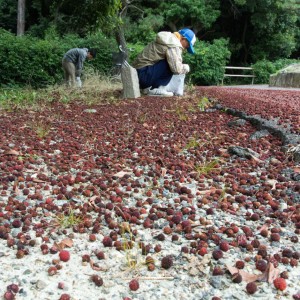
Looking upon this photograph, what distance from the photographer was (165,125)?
517 centimetres

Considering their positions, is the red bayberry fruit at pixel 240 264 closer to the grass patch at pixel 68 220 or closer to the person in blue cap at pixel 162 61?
the grass patch at pixel 68 220

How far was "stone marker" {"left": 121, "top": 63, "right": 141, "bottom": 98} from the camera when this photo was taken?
8016 millimetres

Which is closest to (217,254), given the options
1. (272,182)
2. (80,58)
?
(272,182)

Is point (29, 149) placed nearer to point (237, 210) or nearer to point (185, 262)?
point (237, 210)

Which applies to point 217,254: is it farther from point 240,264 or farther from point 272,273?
point 272,273

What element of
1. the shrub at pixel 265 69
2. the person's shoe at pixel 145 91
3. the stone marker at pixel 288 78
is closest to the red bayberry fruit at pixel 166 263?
the person's shoe at pixel 145 91

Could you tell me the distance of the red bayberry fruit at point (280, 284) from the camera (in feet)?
5.81

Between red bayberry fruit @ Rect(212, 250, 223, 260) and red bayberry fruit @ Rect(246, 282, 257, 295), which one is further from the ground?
red bayberry fruit @ Rect(212, 250, 223, 260)

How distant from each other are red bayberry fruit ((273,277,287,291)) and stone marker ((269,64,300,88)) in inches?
554

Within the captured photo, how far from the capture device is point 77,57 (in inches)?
428

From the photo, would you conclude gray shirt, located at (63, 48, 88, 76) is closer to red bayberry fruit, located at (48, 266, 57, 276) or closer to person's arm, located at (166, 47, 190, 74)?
person's arm, located at (166, 47, 190, 74)

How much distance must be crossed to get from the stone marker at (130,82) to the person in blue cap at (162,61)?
1.32 ft

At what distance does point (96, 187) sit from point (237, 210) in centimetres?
96

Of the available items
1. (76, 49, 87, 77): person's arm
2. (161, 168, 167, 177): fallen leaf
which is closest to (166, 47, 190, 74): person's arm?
(76, 49, 87, 77): person's arm
